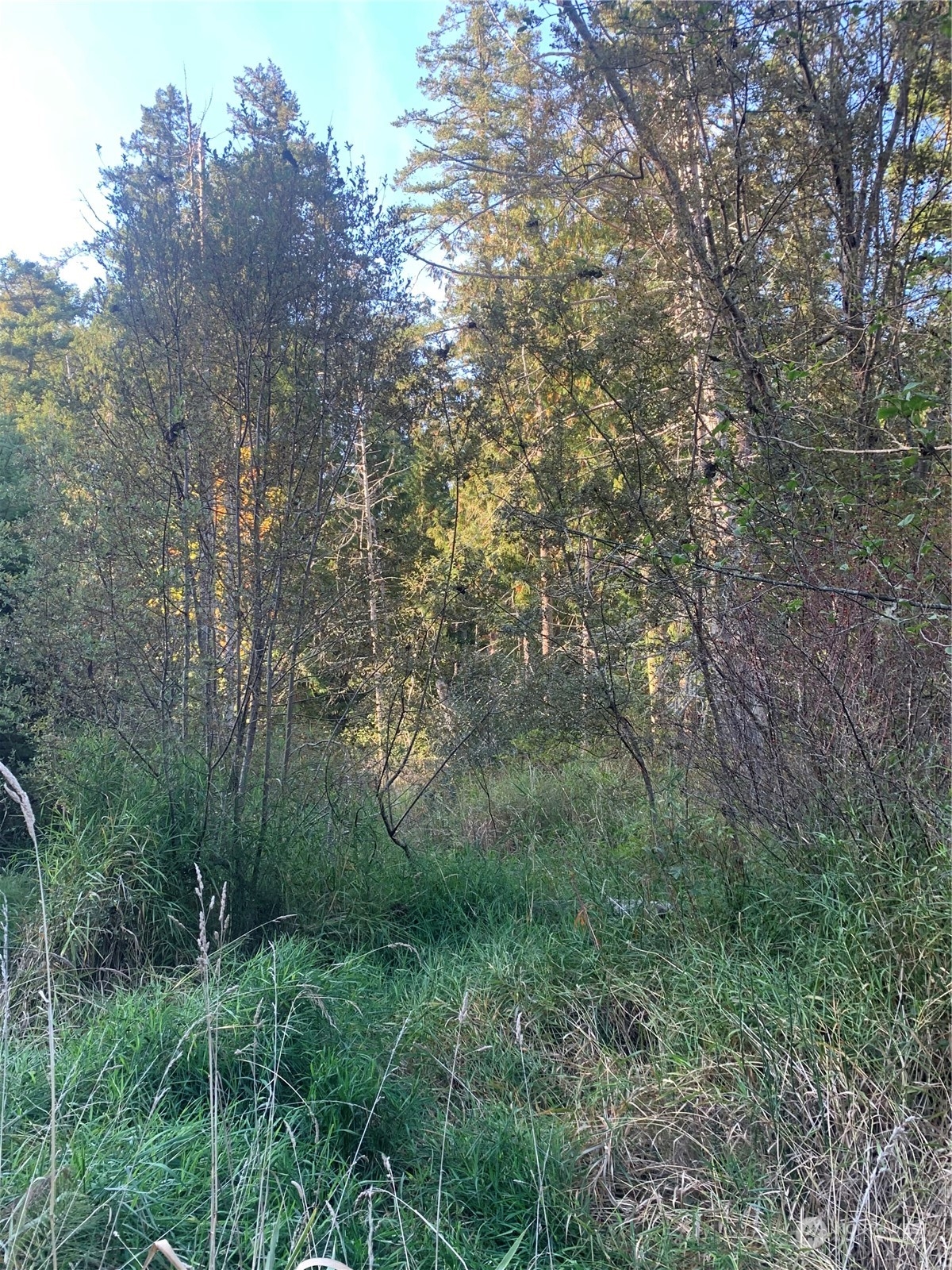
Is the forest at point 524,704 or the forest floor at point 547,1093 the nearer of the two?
the forest floor at point 547,1093

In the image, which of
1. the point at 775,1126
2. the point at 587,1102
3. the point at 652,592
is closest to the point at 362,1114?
the point at 587,1102

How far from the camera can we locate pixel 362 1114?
2.69 metres

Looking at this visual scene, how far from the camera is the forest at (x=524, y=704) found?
7.84 ft

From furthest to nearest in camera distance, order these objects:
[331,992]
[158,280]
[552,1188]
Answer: [158,280] → [331,992] → [552,1188]

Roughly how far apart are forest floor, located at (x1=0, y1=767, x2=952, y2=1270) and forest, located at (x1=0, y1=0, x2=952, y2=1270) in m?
0.02

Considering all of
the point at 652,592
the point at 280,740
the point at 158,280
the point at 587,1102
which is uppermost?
the point at 158,280

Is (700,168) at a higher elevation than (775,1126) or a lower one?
higher

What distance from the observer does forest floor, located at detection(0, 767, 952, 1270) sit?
2.07 metres

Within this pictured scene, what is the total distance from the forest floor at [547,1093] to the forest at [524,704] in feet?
0.07

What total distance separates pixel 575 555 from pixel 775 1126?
11.4ft

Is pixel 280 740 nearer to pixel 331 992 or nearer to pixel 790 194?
pixel 331 992

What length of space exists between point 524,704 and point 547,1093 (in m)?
3.23

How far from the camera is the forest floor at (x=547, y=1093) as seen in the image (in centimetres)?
207

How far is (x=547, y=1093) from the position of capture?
289 cm
